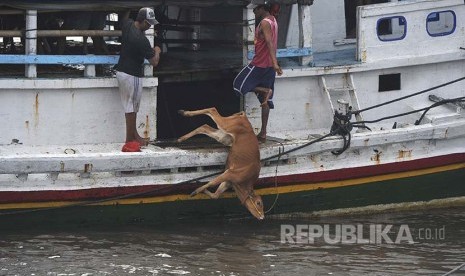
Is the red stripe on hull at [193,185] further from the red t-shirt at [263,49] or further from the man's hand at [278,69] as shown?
the red t-shirt at [263,49]

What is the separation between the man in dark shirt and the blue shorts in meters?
0.98

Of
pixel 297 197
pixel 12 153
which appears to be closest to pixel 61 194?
pixel 12 153

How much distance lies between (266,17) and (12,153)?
9.20 ft

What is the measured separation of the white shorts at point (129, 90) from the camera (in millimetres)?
10102

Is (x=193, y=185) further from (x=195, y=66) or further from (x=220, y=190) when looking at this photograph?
(x=195, y=66)

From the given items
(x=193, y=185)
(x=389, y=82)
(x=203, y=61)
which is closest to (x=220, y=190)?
(x=193, y=185)

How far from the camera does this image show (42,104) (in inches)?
399

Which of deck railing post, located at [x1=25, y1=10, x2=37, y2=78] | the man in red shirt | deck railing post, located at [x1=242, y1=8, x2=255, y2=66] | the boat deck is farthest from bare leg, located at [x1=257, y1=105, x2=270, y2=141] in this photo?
deck railing post, located at [x1=25, y1=10, x2=37, y2=78]

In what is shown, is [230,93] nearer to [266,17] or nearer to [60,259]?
[266,17]

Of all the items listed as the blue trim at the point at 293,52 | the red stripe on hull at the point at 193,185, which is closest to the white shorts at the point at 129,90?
the red stripe on hull at the point at 193,185

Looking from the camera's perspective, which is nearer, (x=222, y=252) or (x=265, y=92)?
(x=222, y=252)

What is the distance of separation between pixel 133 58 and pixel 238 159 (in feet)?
4.57

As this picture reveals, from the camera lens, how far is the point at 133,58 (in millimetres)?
10094

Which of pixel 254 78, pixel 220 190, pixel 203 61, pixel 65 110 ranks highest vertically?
pixel 203 61
